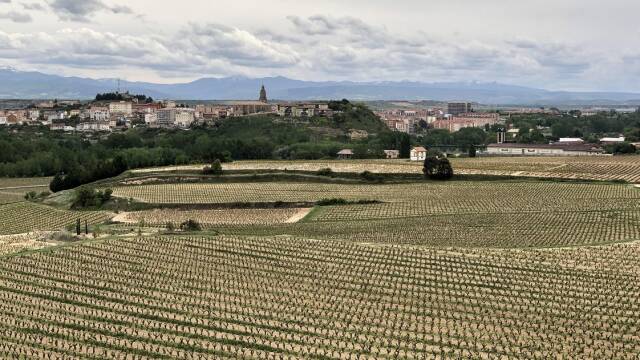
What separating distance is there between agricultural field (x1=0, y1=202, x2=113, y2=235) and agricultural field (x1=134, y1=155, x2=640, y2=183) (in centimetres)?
2071

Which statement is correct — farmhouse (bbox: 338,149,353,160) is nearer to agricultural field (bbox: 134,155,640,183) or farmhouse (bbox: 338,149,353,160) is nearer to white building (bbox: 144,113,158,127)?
agricultural field (bbox: 134,155,640,183)

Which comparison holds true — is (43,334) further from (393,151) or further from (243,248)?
(393,151)

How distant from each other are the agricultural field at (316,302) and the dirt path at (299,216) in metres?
13.7

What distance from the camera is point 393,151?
369ft

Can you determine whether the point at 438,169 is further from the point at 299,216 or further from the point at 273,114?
the point at 273,114

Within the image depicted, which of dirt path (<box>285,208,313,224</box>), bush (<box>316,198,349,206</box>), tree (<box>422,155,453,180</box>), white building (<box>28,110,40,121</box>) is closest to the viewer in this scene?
dirt path (<box>285,208,313,224</box>)

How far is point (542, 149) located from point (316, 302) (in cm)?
9028

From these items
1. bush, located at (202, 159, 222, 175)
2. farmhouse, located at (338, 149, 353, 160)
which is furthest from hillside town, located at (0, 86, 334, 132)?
bush, located at (202, 159, 222, 175)

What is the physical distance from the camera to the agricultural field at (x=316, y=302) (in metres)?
24.9

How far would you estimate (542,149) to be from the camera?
114m

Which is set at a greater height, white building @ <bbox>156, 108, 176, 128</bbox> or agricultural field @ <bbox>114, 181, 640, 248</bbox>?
white building @ <bbox>156, 108, 176, 128</bbox>

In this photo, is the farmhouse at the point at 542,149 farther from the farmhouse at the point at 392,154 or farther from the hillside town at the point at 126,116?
the hillside town at the point at 126,116

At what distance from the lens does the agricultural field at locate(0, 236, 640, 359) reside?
81.6 ft

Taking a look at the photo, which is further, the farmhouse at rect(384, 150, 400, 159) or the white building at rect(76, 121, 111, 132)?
the white building at rect(76, 121, 111, 132)
